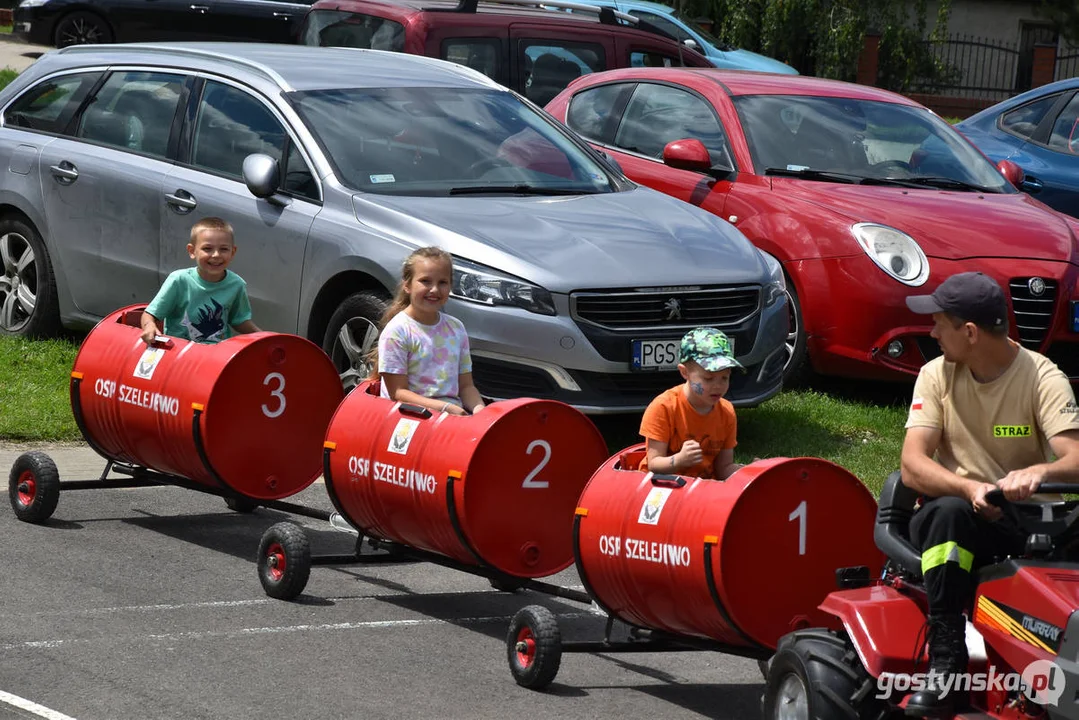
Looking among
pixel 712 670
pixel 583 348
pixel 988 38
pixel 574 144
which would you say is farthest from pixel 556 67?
pixel 988 38

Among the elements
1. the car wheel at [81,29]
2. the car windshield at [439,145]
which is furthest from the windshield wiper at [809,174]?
the car wheel at [81,29]

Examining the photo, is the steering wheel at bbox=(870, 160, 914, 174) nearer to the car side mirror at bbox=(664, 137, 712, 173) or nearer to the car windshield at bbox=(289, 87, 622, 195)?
the car side mirror at bbox=(664, 137, 712, 173)

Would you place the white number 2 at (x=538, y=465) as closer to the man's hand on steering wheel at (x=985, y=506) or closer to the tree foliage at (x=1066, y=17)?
the man's hand on steering wheel at (x=985, y=506)

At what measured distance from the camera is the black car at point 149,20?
76.1 feet

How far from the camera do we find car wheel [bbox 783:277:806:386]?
396 inches

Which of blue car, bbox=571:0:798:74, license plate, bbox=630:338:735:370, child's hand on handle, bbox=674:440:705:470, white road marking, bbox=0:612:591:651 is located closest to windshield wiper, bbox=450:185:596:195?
license plate, bbox=630:338:735:370

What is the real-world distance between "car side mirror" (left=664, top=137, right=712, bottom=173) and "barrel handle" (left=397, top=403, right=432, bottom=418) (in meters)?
4.39

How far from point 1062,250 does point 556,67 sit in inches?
230

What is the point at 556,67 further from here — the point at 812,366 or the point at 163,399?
the point at 163,399

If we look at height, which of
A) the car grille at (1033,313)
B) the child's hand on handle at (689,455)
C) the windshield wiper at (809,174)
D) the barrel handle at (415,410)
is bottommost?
the car grille at (1033,313)

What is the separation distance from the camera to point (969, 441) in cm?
501

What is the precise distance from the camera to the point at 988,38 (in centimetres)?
3619

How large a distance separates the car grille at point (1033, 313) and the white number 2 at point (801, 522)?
498 centimetres

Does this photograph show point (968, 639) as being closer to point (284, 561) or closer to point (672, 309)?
point (284, 561)
